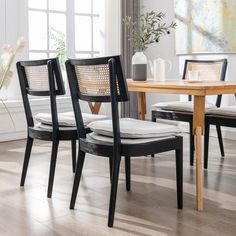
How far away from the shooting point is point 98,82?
2.11m

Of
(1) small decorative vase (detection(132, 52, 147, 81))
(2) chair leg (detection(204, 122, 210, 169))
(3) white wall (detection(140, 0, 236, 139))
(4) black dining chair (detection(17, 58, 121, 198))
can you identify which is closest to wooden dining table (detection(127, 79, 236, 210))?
Answer: (1) small decorative vase (detection(132, 52, 147, 81))

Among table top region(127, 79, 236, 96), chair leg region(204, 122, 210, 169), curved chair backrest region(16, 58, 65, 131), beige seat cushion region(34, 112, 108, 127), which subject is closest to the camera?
table top region(127, 79, 236, 96)

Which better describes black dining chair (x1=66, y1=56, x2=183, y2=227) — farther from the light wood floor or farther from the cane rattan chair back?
the light wood floor

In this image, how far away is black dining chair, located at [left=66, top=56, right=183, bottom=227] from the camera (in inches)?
80.2

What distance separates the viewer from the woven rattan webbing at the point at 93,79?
2.07 meters

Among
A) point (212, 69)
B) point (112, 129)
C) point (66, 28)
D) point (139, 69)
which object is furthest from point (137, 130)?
point (66, 28)

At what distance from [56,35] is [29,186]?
2.68 meters

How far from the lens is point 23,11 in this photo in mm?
4551

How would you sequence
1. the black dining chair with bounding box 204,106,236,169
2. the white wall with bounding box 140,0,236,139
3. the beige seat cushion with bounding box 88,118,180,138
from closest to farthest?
1. the beige seat cushion with bounding box 88,118,180,138
2. the black dining chair with bounding box 204,106,236,169
3. the white wall with bounding box 140,0,236,139

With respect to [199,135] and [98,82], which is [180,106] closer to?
[199,135]

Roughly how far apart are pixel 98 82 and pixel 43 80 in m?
0.60

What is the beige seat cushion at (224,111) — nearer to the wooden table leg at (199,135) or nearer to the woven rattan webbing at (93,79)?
the wooden table leg at (199,135)

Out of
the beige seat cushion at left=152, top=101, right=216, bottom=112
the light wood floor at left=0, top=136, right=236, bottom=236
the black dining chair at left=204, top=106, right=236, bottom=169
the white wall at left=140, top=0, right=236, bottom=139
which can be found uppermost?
the white wall at left=140, top=0, right=236, bottom=139

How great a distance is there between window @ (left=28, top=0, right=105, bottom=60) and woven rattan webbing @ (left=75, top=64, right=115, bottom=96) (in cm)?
274
